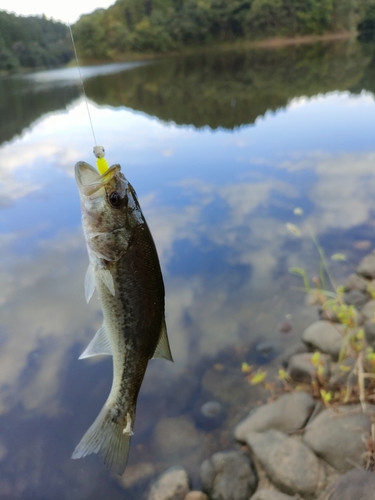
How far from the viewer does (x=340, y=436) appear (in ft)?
12.4

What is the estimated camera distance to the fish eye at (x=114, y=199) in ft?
5.97

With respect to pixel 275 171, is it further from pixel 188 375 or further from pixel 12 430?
pixel 12 430

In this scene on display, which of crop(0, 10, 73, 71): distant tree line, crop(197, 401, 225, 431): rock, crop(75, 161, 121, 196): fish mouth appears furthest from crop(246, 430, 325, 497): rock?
crop(0, 10, 73, 71): distant tree line

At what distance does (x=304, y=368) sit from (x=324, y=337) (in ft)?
2.32

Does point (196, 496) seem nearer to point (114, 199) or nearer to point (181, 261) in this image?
point (114, 199)

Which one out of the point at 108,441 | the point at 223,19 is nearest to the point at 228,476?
the point at 108,441

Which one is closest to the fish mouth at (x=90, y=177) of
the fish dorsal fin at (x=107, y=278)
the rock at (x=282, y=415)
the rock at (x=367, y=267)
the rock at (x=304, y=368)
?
the fish dorsal fin at (x=107, y=278)

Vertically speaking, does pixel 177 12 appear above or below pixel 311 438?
above

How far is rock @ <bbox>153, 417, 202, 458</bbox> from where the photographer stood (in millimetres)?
4654

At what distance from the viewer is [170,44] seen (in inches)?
2047

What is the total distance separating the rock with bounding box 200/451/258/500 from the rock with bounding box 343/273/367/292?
3.79 metres

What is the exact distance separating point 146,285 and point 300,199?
9110mm

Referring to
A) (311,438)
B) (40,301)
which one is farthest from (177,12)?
(311,438)

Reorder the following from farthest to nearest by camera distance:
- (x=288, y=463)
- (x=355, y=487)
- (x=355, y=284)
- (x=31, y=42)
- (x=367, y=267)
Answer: (x=31, y=42) < (x=367, y=267) < (x=355, y=284) < (x=288, y=463) < (x=355, y=487)
